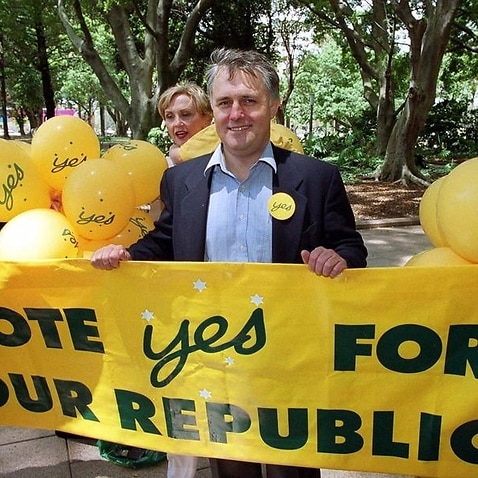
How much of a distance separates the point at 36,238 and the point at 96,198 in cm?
32

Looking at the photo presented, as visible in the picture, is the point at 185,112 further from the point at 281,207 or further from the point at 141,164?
the point at 281,207

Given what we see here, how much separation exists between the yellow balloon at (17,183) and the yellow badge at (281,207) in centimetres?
121

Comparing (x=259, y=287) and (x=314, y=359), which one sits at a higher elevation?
(x=259, y=287)

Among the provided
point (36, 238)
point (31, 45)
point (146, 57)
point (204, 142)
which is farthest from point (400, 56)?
point (36, 238)

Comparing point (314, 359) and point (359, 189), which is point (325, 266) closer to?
point (314, 359)

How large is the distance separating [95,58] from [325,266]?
11.8 meters

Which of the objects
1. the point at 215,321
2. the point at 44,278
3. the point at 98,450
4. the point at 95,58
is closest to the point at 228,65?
the point at 215,321

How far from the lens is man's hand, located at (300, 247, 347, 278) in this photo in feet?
6.21

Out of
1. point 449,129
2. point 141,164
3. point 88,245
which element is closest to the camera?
point 88,245

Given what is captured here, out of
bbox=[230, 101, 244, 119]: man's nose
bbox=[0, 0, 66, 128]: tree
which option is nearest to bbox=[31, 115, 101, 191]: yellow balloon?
bbox=[230, 101, 244, 119]: man's nose

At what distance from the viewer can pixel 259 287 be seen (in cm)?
203

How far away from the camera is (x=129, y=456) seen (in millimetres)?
2926

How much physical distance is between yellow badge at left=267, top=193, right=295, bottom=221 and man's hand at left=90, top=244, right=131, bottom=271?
59 centimetres

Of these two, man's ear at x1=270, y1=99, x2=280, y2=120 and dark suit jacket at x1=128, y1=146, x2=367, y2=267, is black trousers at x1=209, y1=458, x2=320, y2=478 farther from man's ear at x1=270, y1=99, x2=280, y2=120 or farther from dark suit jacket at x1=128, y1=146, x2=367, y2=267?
man's ear at x1=270, y1=99, x2=280, y2=120
